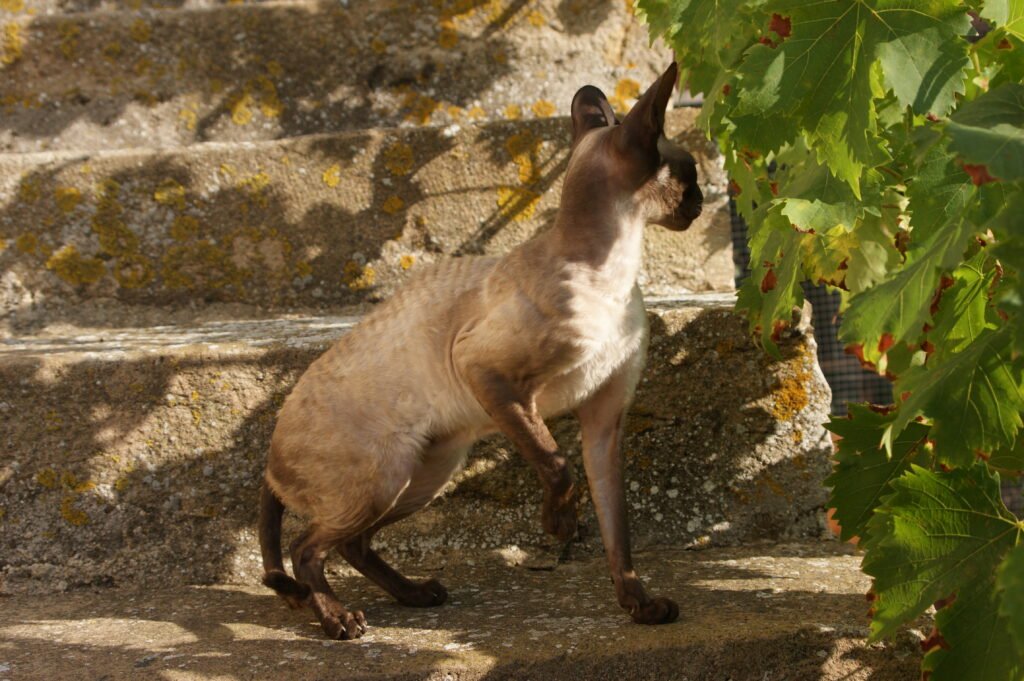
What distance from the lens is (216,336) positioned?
3.05 m

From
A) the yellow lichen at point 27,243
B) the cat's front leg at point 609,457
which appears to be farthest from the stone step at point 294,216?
the cat's front leg at point 609,457

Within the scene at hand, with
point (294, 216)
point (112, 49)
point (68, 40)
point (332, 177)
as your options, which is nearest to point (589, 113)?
point (332, 177)

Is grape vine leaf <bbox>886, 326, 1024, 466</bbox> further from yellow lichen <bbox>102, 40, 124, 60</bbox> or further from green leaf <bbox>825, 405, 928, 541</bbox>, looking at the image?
yellow lichen <bbox>102, 40, 124, 60</bbox>

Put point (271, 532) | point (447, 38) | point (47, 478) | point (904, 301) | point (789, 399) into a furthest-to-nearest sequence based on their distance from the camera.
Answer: point (447, 38) < point (789, 399) < point (47, 478) < point (271, 532) < point (904, 301)

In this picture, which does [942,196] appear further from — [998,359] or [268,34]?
[268,34]

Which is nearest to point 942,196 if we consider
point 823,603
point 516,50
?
point 823,603

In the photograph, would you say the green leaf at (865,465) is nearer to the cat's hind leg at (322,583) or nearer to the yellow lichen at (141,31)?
the cat's hind leg at (322,583)

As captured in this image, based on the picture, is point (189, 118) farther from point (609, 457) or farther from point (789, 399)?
point (789, 399)

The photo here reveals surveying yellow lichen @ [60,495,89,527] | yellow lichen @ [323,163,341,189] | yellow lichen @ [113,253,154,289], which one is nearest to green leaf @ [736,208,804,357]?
yellow lichen @ [323,163,341,189]

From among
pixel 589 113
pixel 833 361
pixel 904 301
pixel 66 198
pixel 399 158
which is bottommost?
pixel 833 361

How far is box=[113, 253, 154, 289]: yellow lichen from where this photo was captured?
3.44 metres

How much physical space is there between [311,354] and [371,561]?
0.59 meters

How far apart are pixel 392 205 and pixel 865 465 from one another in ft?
6.26

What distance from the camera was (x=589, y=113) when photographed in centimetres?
285
